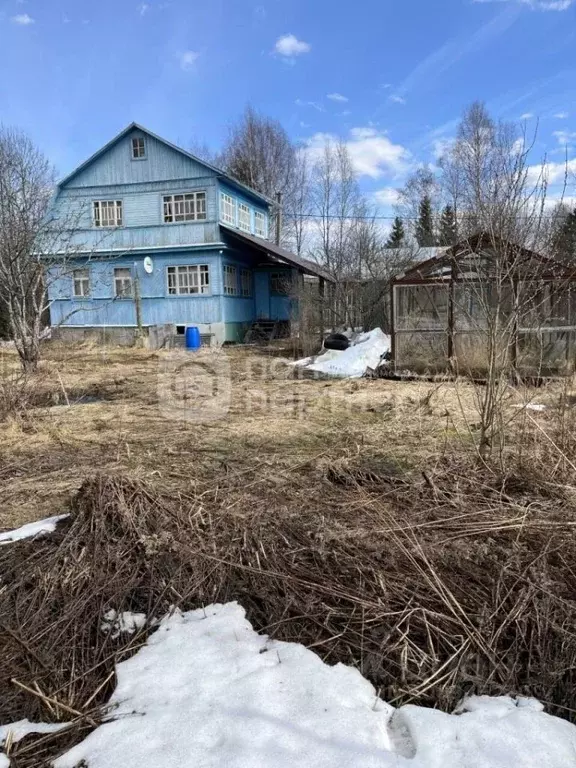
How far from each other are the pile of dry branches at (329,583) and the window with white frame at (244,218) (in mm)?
20064

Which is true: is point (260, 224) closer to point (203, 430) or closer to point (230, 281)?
point (230, 281)

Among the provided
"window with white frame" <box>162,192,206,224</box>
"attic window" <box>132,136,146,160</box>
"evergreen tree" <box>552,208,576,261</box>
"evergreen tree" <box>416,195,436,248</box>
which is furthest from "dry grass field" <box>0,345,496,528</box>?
"evergreen tree" <box>416,195,436,248</box>

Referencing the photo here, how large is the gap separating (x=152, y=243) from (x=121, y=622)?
1964cm

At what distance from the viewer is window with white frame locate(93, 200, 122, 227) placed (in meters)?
20.6

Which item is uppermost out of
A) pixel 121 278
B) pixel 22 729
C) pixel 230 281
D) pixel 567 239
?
pixel 121 278

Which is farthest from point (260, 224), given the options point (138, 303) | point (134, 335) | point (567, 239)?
point (567, 239)

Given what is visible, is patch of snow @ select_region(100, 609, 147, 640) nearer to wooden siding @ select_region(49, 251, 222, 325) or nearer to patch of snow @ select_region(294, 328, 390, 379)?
patch of snow @ select_region(294, 328, 390, 379)

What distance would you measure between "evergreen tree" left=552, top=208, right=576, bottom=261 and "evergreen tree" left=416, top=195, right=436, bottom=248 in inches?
891

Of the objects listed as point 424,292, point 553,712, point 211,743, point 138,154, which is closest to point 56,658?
point 211,743

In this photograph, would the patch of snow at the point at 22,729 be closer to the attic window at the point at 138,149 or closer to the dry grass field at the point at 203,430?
the dry grass field at the point at 203,430

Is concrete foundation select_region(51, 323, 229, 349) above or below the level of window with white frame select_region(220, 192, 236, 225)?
below

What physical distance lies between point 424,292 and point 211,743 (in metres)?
10.2

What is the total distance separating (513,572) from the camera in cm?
279

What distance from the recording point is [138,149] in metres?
20.1
